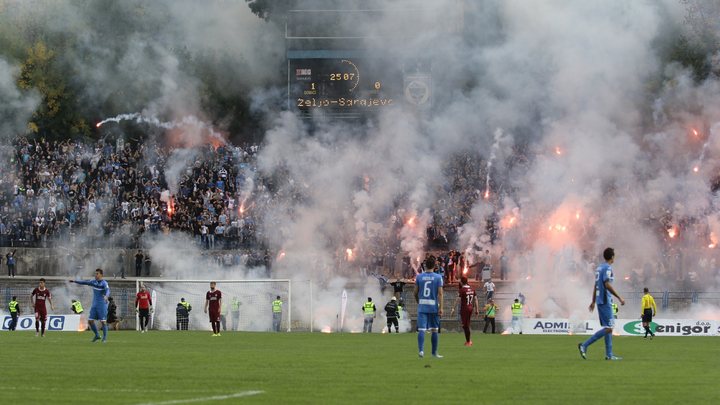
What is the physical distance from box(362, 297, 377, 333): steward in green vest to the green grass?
54.4 feet

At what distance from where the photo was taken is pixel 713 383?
16.9 m

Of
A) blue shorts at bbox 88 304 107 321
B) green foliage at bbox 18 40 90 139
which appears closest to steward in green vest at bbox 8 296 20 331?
blue shorts at bbox 88 304 107 321

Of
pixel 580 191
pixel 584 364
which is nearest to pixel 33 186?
pixel 580 191

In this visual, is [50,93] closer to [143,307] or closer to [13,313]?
[13,313]

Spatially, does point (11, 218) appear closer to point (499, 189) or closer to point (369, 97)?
point (369, 97)

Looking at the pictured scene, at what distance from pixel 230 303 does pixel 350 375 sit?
2826cm

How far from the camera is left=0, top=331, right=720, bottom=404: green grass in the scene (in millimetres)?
14633

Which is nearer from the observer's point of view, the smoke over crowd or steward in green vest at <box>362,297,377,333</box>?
steward in green vest at <box>362,297,377,333</box>

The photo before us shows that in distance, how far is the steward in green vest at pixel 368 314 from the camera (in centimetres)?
4408

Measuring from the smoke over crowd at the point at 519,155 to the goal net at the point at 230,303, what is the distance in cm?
313

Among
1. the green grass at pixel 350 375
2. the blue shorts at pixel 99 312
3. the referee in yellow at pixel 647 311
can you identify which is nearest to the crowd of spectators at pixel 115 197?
the referee in yellow at pixel 647 311

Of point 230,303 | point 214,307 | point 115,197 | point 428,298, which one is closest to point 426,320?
point 428,298

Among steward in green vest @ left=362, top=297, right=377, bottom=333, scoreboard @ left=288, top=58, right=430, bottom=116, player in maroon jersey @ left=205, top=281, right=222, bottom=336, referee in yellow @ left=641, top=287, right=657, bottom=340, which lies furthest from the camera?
scoreboard @ left=288, top=58, right=430, bottom=116

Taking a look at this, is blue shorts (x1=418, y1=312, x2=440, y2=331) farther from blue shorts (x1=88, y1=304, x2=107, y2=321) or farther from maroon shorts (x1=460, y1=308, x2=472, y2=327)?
blue shorts (x1=88, y1=304, x2=107, y2=321)
